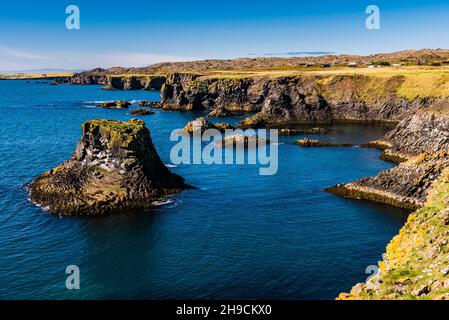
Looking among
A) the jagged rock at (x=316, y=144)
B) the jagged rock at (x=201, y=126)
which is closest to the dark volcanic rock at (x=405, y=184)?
the jagged rock at (x=316, y=144)

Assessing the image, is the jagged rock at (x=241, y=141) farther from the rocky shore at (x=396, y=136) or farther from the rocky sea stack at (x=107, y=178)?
the rocky sea stack at (x=107, y=178)

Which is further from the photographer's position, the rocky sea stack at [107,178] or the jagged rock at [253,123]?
the jagged rock at [253,123]

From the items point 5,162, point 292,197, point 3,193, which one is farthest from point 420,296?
point 5,162

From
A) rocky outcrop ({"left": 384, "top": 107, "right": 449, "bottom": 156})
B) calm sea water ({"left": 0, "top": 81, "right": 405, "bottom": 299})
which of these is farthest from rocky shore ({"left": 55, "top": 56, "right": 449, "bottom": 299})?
calm sea water ({"left": 0, "top": 81, "right": 405, "bottom": 299})

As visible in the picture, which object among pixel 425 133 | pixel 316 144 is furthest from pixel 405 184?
pixel 316 144

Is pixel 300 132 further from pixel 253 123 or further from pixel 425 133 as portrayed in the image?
pixel 425 133

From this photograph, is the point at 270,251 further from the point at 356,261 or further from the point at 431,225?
the point at 431,225

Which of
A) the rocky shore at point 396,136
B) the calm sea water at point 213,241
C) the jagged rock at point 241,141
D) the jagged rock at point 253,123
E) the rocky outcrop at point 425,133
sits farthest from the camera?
the jagged rock at point 253,123
